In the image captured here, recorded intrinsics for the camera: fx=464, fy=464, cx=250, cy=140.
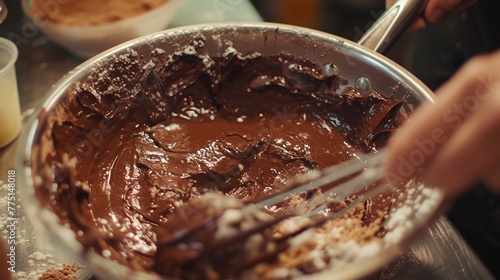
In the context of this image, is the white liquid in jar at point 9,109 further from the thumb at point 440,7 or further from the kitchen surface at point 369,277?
the thumb at point 440,7

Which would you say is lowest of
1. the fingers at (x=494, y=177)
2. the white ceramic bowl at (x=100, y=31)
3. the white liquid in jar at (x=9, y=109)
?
the fingers at (x=494, y=177)

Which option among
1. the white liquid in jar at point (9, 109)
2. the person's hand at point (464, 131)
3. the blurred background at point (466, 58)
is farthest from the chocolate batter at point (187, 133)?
the blurred background at point (466, 58)

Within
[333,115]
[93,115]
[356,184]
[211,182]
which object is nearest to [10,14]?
[93,115]

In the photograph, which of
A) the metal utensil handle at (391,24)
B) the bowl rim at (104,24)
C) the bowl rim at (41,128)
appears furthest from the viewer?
the bowl rim at (104,24)

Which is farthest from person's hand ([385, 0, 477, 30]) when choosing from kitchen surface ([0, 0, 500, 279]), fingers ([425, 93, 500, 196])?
fingers ([425, 93, 500, 196])

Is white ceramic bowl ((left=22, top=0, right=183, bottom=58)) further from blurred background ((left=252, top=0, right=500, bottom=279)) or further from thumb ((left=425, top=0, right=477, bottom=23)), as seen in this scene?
blurred background ((left=252, top=0, right=500, bottom=279))
